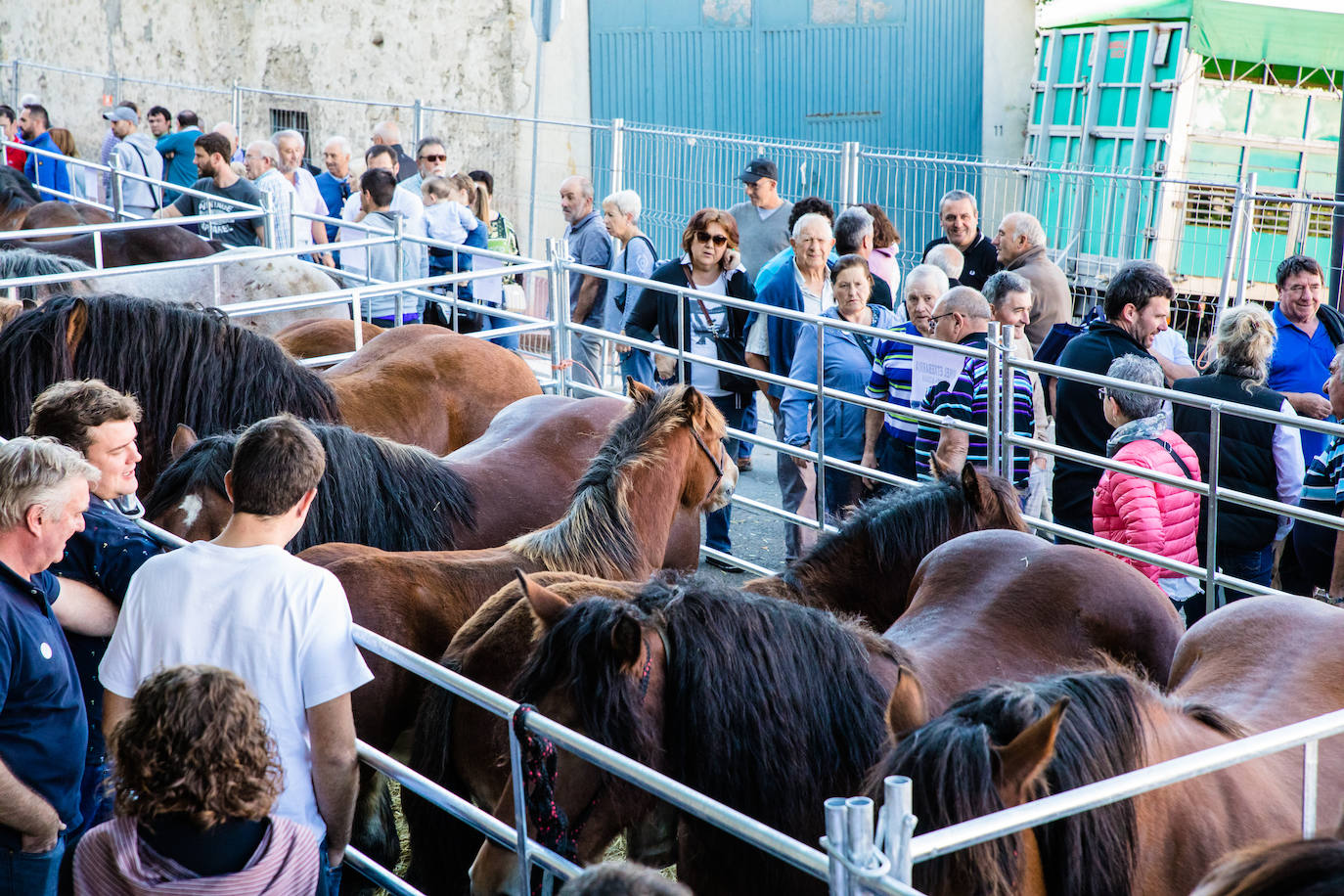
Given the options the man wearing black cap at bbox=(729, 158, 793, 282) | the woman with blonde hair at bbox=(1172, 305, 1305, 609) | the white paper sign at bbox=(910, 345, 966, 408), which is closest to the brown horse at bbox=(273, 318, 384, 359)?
the white paper sign at bbox=(910, 345, 966, 408)

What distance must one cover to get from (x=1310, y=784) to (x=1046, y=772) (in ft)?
1.66

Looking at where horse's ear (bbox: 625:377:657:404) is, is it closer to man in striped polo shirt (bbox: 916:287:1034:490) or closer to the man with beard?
man in striped polo shirt (bbox: 916:287:1034:490)

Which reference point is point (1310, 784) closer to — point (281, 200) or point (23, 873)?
point (23, 873)

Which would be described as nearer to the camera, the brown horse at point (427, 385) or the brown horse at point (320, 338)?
the brown horse at point (427, 385)

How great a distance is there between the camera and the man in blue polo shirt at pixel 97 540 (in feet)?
8.76

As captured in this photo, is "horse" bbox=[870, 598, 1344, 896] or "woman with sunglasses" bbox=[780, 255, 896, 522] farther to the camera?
"woman with sunglasses" bbox=[780, 255, 896, 522]

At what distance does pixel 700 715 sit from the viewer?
7.81 feet

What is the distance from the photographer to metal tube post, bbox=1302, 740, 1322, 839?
6.86 feet

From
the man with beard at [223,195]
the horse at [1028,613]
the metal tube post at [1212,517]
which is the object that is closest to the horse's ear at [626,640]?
the horse at [1028,613]

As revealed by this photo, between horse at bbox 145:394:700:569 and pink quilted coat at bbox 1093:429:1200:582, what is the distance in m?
1.55

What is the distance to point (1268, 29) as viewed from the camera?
1098cm

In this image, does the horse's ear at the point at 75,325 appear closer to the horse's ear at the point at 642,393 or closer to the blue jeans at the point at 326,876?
the horse's ear at the point at 642,393

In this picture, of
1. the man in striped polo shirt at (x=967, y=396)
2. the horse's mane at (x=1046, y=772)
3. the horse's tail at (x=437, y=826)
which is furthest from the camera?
the man in striped polo shirt at (x=967, y=396)

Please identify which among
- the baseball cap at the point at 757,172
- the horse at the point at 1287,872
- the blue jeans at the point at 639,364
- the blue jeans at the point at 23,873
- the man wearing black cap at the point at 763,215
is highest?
the baseball cap at the point at 757,172
